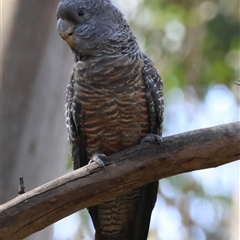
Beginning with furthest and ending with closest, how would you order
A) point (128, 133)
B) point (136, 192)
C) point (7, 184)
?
point (7, 184)
point (136, 192)
point (128, 133)

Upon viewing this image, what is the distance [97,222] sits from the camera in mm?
3166

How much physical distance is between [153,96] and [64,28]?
724 millimetres

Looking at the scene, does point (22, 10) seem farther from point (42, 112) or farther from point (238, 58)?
point (238, 58)

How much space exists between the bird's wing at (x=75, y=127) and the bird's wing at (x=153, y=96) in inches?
17.7

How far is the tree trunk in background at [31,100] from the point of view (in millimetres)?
3410

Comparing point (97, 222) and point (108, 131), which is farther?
point (97, 222)

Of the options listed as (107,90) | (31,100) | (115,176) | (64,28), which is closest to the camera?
(115,176)

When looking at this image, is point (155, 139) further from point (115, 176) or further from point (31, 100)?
point (31, 100)

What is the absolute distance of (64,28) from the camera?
2.92 m

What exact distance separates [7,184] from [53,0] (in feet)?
4.90

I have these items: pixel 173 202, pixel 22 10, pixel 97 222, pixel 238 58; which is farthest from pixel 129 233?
pixel 238 58

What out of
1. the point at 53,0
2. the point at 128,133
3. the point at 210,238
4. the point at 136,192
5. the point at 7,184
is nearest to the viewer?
Result: the point at 128,133

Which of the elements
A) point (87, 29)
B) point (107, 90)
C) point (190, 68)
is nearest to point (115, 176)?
point (107, 90)

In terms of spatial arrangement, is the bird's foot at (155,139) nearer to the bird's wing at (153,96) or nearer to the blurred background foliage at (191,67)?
the bird's wing at (153,96)
